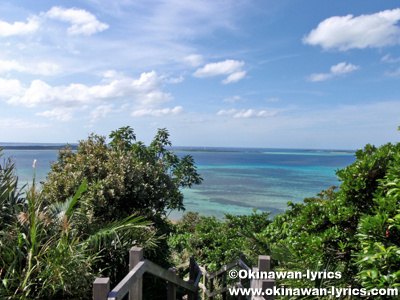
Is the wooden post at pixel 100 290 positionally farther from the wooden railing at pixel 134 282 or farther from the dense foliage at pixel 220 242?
the dense foliage at pixel 220 242

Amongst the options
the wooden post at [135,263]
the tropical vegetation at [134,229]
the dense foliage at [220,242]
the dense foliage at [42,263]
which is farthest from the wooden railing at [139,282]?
the dense foliage at [220,242]

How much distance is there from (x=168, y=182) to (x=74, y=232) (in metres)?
2.22

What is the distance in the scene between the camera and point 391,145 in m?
3.63

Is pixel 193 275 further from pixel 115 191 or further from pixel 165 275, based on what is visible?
pixel 115 191

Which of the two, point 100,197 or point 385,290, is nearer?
point 385,290

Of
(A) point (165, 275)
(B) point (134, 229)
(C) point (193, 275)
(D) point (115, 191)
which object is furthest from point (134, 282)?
(D) point (115, 191)

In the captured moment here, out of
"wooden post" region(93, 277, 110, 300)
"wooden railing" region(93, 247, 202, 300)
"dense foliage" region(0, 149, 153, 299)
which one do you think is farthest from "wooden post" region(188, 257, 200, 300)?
"wooden post" region(93, 277, 110, 300)

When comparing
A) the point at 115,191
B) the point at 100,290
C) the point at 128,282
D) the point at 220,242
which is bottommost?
the point at 220,242

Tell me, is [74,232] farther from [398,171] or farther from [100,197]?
[398,171]

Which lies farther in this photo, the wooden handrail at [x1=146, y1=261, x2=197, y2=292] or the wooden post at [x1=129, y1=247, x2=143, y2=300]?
the wooden handrail at [x1=146, y1=261, x2=197, y2=292]

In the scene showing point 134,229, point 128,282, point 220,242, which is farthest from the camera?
point 220,242

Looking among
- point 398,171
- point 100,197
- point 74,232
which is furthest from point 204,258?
point 398,171

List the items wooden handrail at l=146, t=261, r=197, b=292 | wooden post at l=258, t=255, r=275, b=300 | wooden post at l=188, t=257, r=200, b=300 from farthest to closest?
wooden post at l=188, t=257, r=200, b=300, wooden handrail at l=146, t=261, r=197, b=292, wooden post at l=258, t=255, r=275, b=300

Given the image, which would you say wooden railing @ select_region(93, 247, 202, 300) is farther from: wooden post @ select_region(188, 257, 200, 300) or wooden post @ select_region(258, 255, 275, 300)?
wooden post @ select_region(258, 255, 275, 300)
